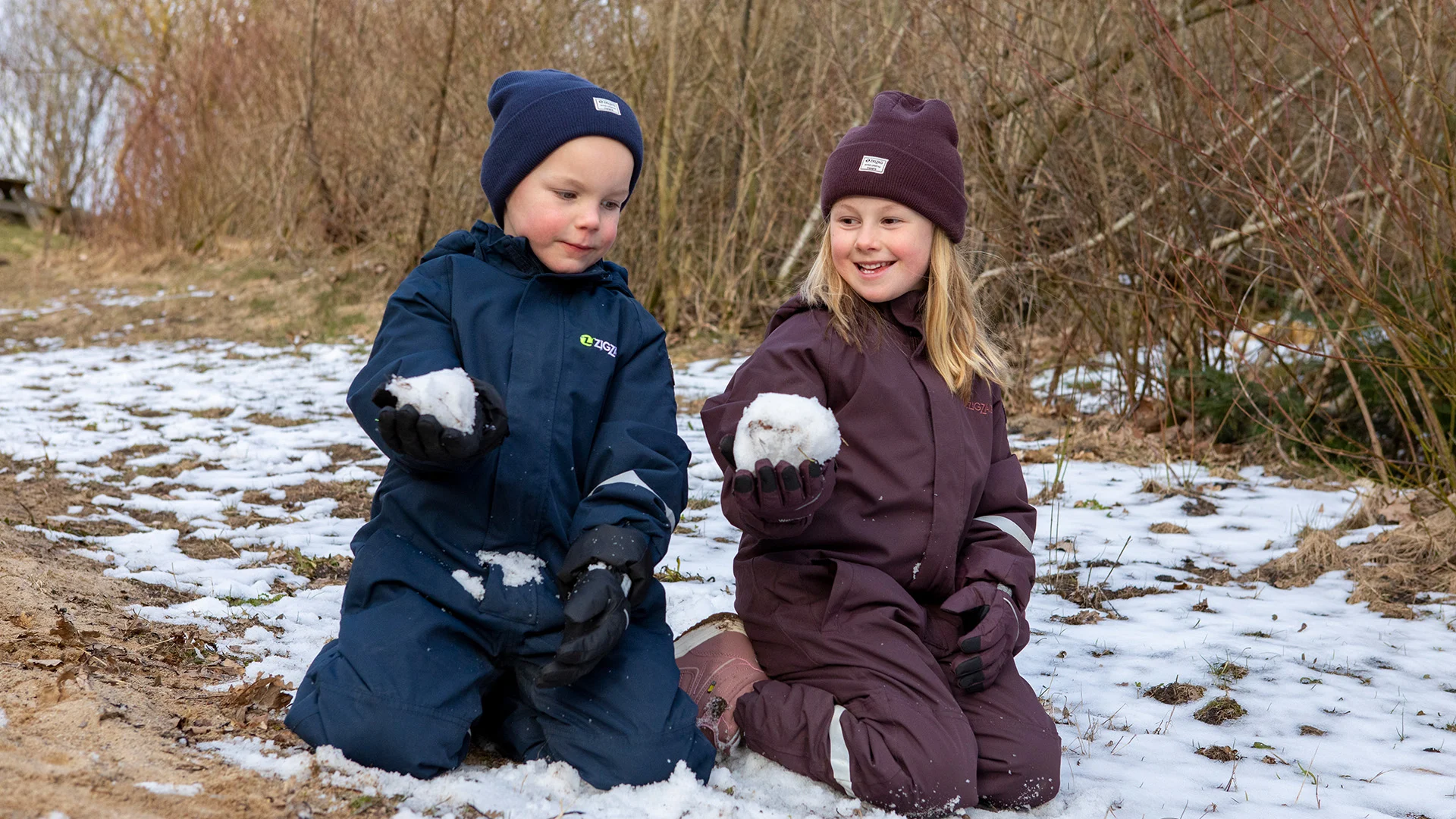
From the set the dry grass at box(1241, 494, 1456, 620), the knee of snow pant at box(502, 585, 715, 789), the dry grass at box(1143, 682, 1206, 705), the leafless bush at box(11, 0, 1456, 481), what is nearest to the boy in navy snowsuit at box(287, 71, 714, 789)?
the knee of snow pant at box(502, 585, 715, 789)

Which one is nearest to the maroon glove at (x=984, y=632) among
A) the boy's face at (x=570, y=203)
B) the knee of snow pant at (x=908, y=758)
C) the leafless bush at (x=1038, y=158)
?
the knee of snow pant at (x=908, y=758)

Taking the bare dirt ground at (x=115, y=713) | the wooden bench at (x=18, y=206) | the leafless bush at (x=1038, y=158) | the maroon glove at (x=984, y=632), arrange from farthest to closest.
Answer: the wooden bench at (x=18, y=206)
the leafless bush at (x=1038, y=158)
the maroon glove at (x=984, y=632)
the bare dirt ground at (x=115, y=713)

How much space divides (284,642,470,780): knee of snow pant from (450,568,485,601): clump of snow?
25cm

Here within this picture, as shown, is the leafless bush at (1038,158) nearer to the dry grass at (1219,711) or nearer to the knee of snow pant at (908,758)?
the dry grass at (1219,711)

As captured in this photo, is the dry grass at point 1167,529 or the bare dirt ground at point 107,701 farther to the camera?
the dry grass at point 1167,529

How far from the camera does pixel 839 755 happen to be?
233 centimetres

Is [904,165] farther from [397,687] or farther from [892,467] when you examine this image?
[397,687]

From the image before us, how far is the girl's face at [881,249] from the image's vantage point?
2684 mm

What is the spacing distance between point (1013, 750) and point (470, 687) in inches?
44.0

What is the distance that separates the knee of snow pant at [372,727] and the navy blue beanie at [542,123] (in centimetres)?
109

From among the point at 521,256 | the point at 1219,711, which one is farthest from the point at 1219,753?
the point at 521,256

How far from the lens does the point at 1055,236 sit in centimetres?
592

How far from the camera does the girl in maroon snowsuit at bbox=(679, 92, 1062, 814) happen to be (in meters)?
2.33

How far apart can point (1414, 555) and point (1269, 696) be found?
4.89ft
